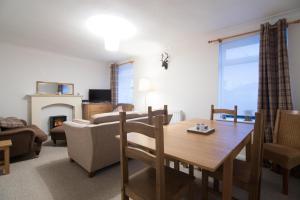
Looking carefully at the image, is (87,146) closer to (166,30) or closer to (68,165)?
(68,165)

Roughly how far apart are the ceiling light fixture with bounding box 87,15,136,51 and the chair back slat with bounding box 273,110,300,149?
277 cm

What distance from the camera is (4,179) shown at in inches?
79.1

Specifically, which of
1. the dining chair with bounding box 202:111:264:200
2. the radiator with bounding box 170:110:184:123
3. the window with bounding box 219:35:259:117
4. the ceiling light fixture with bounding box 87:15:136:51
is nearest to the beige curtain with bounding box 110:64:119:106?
the ceiling light fixture with bounding box 87:15:136:51

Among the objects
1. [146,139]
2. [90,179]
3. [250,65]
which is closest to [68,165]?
[90,179]

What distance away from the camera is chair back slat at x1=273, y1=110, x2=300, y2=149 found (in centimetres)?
206

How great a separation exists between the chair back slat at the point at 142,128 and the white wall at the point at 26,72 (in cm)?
432

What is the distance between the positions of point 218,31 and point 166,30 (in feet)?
3.45

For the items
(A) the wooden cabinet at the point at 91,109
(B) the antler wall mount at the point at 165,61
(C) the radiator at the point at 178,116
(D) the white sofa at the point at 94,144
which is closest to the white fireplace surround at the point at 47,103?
(A) the wooden cabinet at the point at 91,109

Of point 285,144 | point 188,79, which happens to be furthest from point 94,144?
point 285,144

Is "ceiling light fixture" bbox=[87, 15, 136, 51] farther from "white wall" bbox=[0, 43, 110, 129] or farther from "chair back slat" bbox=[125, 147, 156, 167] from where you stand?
"white wall" bbox=[0, 43, 110, 129]

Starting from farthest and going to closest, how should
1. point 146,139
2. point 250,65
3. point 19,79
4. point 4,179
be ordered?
point 19,79, point 250,65, point 4,179, point 146,139

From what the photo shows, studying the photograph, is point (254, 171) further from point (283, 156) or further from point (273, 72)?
point (273, 72)

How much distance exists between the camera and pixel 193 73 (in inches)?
136

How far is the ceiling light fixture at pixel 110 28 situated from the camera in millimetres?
2498
